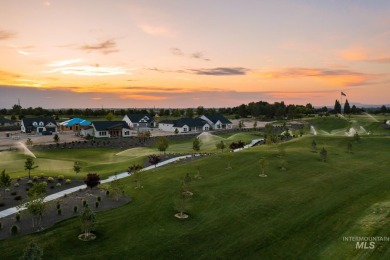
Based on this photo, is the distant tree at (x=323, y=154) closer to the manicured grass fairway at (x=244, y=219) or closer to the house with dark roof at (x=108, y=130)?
the manicured grass fairway at (x=244, y=219)

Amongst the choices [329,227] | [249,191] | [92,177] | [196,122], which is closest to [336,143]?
[249,191]

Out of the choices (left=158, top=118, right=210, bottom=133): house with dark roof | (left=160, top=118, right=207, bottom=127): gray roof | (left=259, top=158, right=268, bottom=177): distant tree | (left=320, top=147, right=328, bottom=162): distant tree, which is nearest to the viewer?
(left=259, top=158, right=268, bottom=177): distant tree

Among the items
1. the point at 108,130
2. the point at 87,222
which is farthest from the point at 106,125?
the point at 87,222

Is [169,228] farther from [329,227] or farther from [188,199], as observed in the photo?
[329,227]

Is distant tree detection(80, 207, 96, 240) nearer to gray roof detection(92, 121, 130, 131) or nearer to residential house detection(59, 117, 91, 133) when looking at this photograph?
gray roof detection(92, 121, 130, 131)

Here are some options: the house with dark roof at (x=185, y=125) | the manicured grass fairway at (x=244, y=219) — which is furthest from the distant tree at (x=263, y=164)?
the house with dark roof at (x=185, y=125)

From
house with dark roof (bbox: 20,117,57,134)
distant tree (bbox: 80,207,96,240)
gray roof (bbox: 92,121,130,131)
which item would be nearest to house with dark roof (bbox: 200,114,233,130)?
gray roof (bbox: 92,121,130,131)

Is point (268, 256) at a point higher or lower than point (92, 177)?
lower

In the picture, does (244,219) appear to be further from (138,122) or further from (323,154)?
(138,122)

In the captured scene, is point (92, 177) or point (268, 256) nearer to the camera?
point (268, 256)
